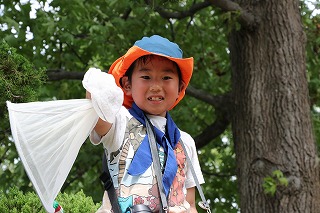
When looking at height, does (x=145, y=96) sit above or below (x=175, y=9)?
below

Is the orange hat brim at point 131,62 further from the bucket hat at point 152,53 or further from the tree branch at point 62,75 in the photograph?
the tree branch at point 62,75

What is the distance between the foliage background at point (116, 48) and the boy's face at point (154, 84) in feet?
11.5

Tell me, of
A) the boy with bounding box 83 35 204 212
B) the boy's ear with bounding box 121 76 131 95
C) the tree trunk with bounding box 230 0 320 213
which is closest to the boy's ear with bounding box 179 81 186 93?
the boy with bounding box 83 35 204 212

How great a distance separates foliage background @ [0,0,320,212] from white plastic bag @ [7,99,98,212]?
3.97 meters

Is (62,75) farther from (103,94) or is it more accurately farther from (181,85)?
(103,94)

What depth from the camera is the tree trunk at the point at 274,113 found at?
21.4 feet

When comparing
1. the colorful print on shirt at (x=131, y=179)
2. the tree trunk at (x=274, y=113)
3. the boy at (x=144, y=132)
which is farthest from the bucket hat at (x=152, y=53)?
the tree trunk at (x=274, y=113)

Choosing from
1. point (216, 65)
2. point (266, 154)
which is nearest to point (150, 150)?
point (266, 154)

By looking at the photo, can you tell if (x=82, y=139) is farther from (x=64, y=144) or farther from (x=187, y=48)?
(x=187, y=48)

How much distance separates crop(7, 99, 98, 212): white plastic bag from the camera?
9.15 ft

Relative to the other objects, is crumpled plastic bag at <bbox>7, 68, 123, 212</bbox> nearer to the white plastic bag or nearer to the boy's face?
the white plastic bag

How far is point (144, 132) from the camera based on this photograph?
10.4 feet

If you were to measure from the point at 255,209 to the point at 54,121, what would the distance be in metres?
4.10

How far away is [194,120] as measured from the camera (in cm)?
962
